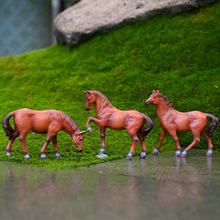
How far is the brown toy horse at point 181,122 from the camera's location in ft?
19.3

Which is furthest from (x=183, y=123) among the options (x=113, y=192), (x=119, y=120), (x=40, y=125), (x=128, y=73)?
(x=128, y=73)

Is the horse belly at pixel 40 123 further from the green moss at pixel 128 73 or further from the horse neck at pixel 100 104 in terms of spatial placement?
the horse neck at pixel 100 104

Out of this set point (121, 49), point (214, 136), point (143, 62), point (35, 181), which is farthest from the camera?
point (121, 49)

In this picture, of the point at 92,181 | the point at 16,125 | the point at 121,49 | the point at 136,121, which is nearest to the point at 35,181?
the point at 92,181

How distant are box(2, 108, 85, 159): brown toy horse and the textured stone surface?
5276mm

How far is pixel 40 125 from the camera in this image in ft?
18.0

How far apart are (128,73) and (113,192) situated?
5.47 m

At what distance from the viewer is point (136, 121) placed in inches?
222

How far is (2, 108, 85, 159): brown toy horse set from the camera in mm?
5402

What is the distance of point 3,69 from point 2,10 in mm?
7498

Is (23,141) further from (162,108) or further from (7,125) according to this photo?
(162,108)

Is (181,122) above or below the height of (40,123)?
→ below

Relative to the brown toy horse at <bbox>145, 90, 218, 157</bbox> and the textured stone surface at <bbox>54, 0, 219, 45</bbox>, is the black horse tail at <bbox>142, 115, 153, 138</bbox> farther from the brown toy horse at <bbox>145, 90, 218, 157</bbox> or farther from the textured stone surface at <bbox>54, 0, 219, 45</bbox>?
the textured stone surface at <bbox>54, 0, 219, 45</bbox>

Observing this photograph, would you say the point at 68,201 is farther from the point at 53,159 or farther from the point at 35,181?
the point at 53,159
